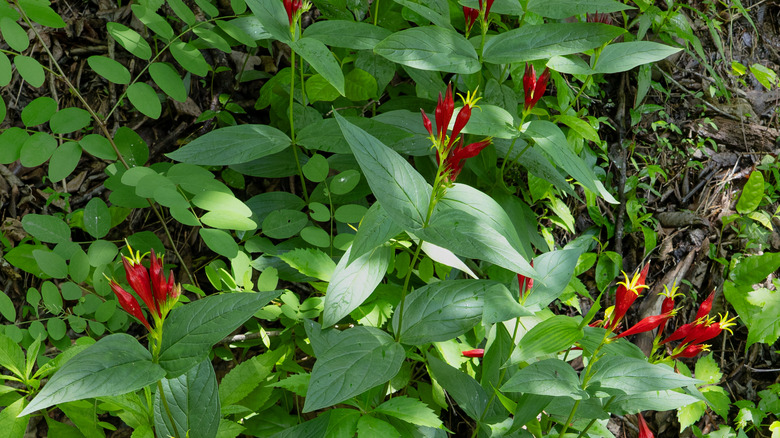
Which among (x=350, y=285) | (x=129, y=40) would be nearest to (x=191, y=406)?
(x=350, y=285)

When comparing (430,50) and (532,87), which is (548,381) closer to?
(532,87)

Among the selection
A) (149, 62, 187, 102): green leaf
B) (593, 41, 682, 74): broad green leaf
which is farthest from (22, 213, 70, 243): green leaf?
(593, 41, 682, 74): broad green leaf

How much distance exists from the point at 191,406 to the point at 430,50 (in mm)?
993

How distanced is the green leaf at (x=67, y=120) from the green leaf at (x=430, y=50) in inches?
31.5

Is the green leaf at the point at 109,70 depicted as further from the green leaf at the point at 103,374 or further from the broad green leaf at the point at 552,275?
the broad green leaf at the point at 552,275

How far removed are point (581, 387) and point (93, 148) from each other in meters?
1.34

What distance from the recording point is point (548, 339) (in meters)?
→ 1.10

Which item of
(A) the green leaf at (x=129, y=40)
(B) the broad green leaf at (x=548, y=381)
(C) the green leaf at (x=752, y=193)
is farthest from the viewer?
(C) the green leaf at (x=752, y=193)

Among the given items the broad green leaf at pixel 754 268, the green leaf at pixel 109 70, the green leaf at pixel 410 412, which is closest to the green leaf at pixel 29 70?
the green leaf at pixel 109 70

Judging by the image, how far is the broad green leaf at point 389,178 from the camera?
93cm

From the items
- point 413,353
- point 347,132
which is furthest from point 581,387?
point 347,132

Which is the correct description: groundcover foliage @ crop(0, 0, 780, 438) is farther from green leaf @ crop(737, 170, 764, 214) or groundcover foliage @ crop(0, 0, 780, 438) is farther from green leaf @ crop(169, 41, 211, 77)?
green leaf @ crop(737, 170, 764, 214)

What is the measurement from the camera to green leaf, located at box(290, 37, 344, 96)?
1280 millimetres

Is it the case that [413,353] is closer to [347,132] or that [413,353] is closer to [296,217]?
[296,217]
